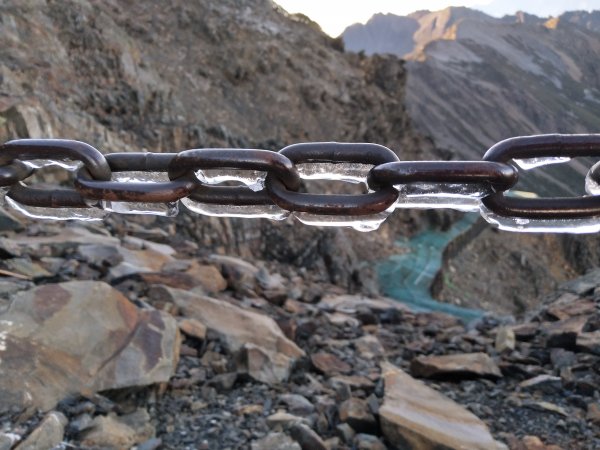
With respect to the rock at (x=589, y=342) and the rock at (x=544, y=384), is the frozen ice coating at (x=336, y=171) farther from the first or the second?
the rock at (x=589, y=342)

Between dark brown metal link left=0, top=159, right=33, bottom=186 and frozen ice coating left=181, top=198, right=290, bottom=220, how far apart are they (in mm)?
426

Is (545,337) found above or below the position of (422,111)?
below

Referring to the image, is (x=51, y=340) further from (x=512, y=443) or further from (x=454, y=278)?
(x=454, y=278)

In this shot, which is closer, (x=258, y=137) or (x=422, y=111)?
(x=258, y=137)

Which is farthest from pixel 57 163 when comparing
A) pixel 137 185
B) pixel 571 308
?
pixel 571 308

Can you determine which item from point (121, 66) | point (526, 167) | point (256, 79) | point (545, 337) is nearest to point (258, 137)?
point (256, 79)

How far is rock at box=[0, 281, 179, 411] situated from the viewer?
2613 mm

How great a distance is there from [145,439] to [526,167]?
2.24 m

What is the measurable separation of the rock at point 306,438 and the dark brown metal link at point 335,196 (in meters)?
1.76

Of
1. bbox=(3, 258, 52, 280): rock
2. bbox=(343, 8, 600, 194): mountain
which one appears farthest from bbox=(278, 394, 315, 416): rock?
bbox=(343, 8, 600, 194): mountain

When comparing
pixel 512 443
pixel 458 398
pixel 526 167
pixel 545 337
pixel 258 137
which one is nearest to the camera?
pixel 526 167

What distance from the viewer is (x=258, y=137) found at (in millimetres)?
18281

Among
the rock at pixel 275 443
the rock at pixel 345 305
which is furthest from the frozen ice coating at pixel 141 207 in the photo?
the rock at pixel 345 305

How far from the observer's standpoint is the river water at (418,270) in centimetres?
1029
